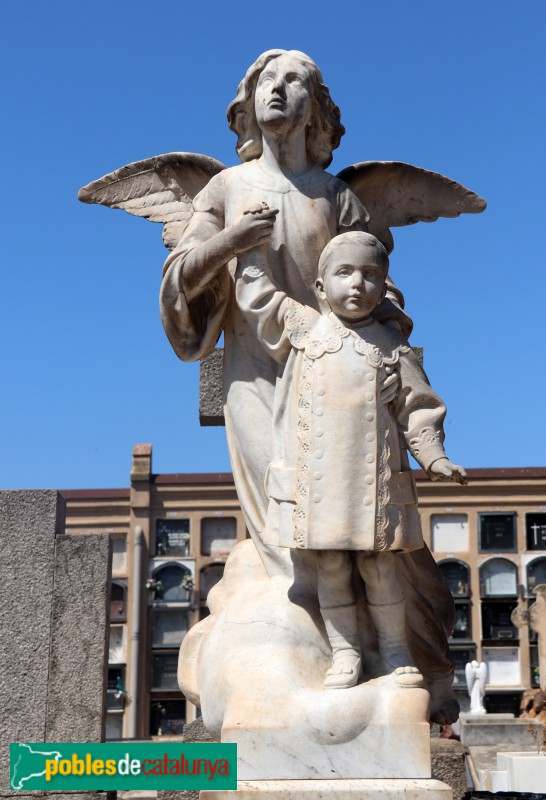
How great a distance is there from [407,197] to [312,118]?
694 mm

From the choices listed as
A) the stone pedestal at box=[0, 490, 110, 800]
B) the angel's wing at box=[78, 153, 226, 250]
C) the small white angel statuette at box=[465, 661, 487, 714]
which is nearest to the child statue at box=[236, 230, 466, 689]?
the angel's wing at box=[78, 153, 226, 250]

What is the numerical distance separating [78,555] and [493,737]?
12.1 m

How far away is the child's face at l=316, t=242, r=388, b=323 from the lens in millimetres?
4164

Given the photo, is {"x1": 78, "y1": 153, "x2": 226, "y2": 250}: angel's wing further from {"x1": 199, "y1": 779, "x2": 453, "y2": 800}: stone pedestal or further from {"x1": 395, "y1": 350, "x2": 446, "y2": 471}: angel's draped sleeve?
{"x1": 199, "y1": 779, "x2": 453, "y2": 800}: stone pedestal

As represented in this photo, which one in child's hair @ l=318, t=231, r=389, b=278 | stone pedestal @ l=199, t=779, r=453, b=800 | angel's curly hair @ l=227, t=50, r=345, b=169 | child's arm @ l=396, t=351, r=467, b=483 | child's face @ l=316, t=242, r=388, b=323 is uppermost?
angel's curly hair @ l=227, t=50, r=345, b=169

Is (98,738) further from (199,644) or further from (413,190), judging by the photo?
(413,190)

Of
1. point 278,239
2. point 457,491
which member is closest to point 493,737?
point 457,491

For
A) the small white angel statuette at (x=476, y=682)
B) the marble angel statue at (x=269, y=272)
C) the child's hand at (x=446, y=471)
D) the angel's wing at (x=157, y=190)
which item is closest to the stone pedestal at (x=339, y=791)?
the marble angel statue at (x=269, y=272)

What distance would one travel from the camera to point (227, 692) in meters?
4.15

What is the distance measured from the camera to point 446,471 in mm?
4074

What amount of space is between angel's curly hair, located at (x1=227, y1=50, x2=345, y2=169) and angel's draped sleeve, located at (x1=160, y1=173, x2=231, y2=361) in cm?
27

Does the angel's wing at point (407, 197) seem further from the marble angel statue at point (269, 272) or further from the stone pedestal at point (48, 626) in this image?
the stone pedestal at point (48, 626)

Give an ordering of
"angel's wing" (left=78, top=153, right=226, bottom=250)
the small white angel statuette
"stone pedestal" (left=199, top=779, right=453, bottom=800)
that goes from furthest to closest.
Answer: the small white angel statuette, "angel's wing" (left=78, top=153, right=226, bottom=250), "stone pedestal" (left=199, top=779, right=453, bottom=800)

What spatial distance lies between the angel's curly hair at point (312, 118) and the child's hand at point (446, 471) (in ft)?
5.42
